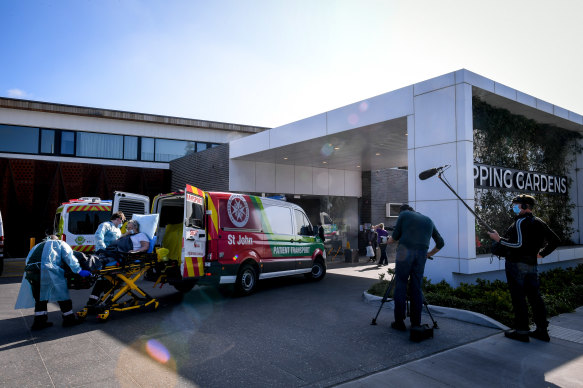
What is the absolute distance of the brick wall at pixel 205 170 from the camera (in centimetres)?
1628

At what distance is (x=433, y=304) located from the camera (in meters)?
6.96

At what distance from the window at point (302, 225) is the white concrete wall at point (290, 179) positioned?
5.66 m

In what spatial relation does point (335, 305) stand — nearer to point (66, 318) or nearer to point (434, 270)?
point (434, 270)

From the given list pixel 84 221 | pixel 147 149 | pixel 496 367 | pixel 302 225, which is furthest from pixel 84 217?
pixel 496 367

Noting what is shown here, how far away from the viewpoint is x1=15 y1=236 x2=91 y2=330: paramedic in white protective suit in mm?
5988

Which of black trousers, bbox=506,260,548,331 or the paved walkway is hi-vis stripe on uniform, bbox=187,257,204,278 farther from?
Result: black trousers, bbox=506,260,548,331

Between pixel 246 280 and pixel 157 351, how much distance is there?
159 inches

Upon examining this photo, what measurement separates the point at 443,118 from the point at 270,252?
5018 mm

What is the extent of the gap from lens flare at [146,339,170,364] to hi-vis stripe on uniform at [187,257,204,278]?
2.17 meters

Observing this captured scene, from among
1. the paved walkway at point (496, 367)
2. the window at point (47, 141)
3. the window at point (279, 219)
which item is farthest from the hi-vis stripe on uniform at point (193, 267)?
the window at point (47, 141)

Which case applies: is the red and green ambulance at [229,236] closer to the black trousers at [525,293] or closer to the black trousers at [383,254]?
the black trousers at [525,293]

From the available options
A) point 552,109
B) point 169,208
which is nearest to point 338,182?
point 552,109

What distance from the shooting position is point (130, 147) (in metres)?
21.0

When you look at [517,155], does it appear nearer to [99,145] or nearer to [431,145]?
[431,145]
